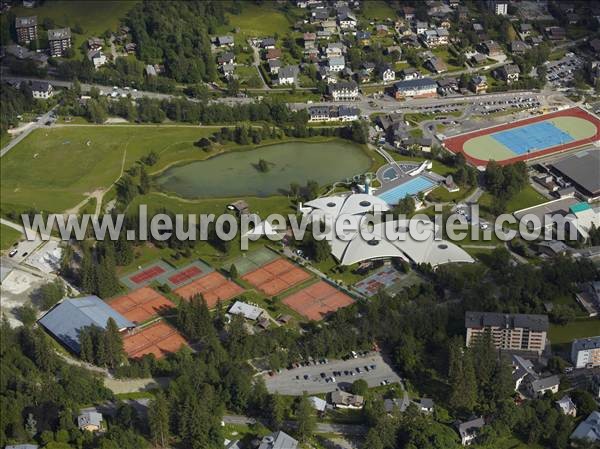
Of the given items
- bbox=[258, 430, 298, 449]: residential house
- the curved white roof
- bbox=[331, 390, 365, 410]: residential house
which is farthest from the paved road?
bbox=[258, 430, 298, 449]: residential house

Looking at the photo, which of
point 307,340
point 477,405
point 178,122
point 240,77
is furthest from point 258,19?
point 477,405

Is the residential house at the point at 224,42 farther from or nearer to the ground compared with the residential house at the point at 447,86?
farther from the ground

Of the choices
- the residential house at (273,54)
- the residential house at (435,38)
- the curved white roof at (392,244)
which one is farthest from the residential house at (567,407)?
the residential house at (435,38)

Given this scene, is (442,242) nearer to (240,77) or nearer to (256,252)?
(256,252)

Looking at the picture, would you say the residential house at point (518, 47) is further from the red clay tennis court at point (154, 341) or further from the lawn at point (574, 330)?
the red clay tennis court at point (154, 341)

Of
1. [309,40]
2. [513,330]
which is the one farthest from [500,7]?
[513,330]

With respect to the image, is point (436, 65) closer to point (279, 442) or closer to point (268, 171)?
point (268, 171)
